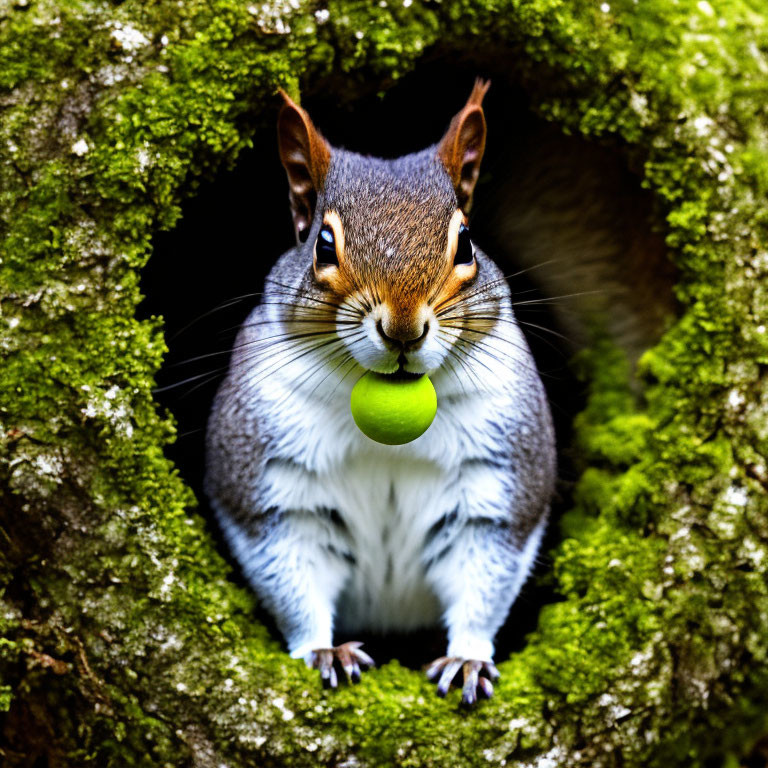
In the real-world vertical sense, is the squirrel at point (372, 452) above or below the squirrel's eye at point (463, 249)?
below

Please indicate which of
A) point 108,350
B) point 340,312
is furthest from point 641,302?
point 108,350

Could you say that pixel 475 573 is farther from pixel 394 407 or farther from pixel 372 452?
pixel 394 407

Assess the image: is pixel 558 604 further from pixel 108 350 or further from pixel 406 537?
pixel 108 350

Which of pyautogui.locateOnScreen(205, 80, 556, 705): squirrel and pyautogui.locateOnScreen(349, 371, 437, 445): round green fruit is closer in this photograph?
pyautogui.locateOnScreen(349, 371, 437, 445): round green fruit

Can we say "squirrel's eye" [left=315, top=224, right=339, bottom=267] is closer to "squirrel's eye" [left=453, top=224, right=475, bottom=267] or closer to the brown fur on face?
the brown fur on face

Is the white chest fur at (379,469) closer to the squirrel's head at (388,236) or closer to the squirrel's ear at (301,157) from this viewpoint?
the squirrel's head at (388,236)

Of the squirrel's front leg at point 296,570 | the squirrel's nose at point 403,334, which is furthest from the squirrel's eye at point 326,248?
the squirrel's front leg at point 296,570

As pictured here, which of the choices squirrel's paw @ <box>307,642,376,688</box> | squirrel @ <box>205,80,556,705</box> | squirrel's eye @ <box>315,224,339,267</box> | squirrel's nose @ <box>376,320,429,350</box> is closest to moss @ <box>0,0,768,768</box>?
squirrel's paw @ <box>307,642,376,688</box>
